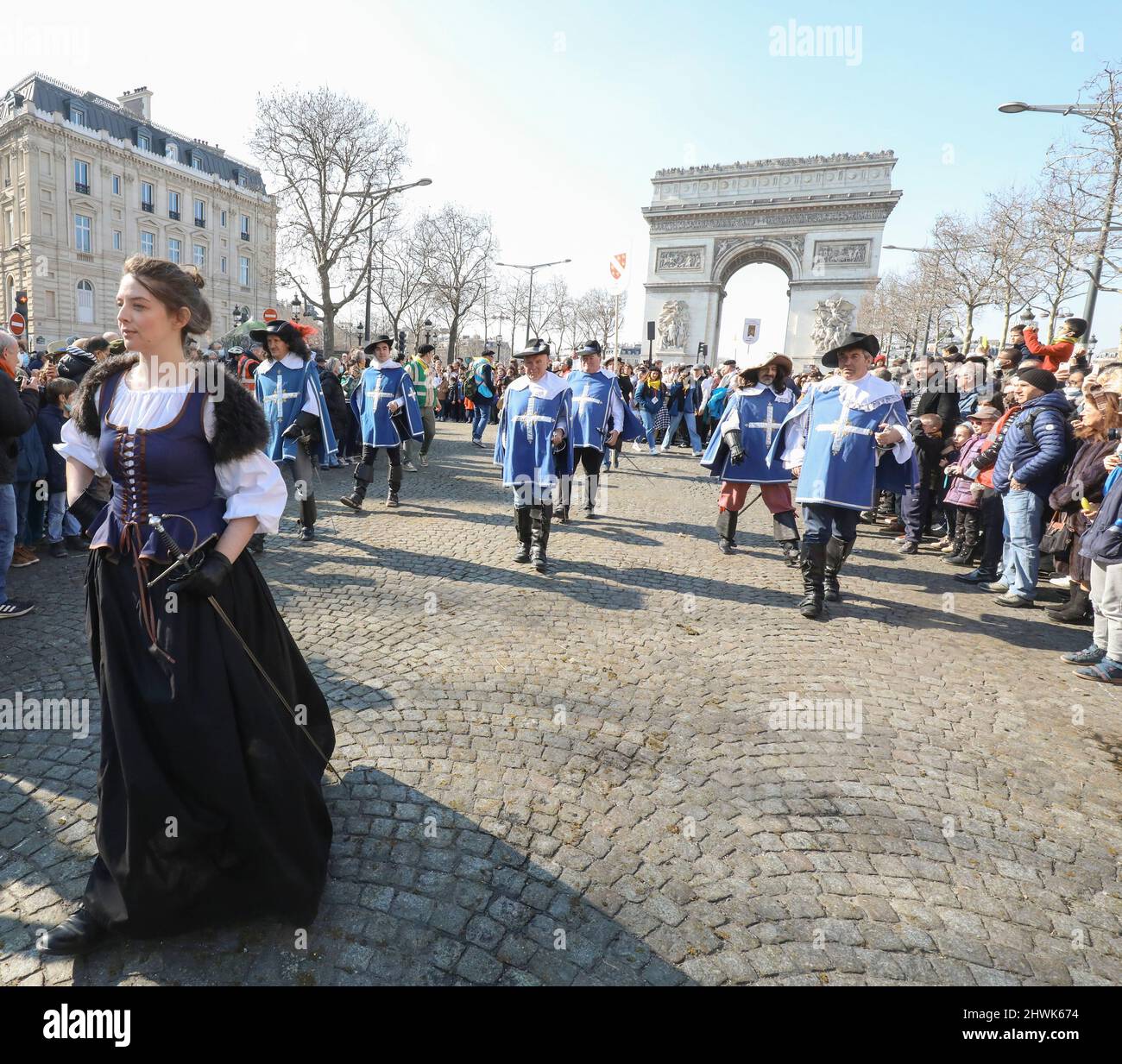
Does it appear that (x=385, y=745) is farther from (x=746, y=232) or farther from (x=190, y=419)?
(x=746, y=232)

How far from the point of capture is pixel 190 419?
244 centimetres

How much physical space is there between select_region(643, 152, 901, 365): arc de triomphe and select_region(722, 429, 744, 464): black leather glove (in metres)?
43.2

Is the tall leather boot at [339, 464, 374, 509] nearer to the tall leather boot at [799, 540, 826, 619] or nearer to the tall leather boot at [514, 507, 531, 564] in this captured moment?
the tall leather boot at [514, 507, 531, 564]

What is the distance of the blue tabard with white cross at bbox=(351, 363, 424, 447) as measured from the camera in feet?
30.9

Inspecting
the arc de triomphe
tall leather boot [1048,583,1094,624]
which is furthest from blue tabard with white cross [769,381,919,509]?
the arc de triomphe

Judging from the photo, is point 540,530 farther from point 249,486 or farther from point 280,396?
point 249,486

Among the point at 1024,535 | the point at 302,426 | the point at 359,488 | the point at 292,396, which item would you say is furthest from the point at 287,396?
the point at 1024,535

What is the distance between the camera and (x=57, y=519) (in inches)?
283

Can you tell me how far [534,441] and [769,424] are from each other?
9.48 ft

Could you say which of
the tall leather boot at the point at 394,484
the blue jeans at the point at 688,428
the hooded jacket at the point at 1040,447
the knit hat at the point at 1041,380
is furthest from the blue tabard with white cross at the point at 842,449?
the blue jeans at the point at 688,428

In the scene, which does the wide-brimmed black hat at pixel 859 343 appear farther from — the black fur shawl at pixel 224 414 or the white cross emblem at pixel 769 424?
the black fur shawl at pixel 224 414
